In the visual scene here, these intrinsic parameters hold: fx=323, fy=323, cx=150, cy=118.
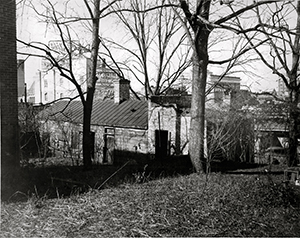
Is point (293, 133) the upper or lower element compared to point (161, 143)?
upper

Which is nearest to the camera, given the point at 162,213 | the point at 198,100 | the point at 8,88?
the point at 162,213

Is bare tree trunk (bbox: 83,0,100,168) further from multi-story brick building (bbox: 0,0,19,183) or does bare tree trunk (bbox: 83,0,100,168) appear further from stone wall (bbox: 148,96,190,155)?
stone wall (bbox: 148,96,190,155)

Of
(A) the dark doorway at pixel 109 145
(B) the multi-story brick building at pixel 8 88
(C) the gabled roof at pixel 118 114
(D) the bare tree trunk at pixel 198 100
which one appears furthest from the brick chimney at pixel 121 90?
(D) the bare tree trunk at pixel 198 100

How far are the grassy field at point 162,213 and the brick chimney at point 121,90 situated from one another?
55.9 ft

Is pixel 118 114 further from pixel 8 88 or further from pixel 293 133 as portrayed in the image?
pixel 8 88

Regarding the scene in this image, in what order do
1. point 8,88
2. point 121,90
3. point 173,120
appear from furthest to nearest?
point 121,90 → point 173,120 → point 8,88

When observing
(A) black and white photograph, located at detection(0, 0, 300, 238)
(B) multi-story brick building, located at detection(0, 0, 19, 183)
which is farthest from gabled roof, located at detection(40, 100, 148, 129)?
(B) multi-story brick building, located at detection(0, 0, 19, 183)

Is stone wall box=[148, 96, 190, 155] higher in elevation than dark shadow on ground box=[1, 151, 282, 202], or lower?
higher

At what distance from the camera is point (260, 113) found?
53.8 ft

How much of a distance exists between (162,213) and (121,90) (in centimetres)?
1968

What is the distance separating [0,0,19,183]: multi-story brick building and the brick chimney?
1453 cm

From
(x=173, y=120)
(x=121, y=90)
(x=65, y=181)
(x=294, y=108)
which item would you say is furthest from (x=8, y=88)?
(x=121, y=90)

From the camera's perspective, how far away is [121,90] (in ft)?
82.4

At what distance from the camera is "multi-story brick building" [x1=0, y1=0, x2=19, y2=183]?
1018cm
